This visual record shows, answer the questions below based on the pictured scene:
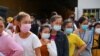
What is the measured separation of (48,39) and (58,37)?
0.75ft

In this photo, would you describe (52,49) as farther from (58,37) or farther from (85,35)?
(85,35)

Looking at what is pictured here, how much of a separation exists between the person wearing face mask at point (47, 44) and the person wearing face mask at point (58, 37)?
8cm

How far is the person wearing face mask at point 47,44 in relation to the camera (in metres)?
6.17

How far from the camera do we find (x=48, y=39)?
643 centimetres

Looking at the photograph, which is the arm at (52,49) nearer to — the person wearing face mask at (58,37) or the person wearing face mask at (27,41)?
the person wearing face mask at (58,37)

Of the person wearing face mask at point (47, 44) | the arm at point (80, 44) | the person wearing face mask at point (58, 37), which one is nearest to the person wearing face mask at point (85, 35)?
the arm at point (80, 44)

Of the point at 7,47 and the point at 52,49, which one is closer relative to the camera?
the point at 7,47

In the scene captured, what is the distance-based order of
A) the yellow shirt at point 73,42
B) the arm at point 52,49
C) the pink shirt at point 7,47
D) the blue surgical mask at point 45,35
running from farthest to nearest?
the yellow shirt at point 73,42
the blue surgical mask at point 45,35
the arm at point 52,49
the pink shirt at point 7,47

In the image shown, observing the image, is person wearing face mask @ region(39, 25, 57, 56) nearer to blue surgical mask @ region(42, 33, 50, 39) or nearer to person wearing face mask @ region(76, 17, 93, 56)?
blue surgical mask @ region(42, 33, 50, 39)

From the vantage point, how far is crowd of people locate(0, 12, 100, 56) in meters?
4.60

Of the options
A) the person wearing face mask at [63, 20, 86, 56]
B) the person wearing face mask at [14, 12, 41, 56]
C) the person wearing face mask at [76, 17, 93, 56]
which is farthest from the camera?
the person wearing face mask at [76, 17, 93, 56]

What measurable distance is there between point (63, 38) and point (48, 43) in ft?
0.98

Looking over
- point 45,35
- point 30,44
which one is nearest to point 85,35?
point 45,35

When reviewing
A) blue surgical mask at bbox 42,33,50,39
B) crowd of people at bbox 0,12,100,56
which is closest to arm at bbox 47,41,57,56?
crowd of people at bbox 0,12,100,56
